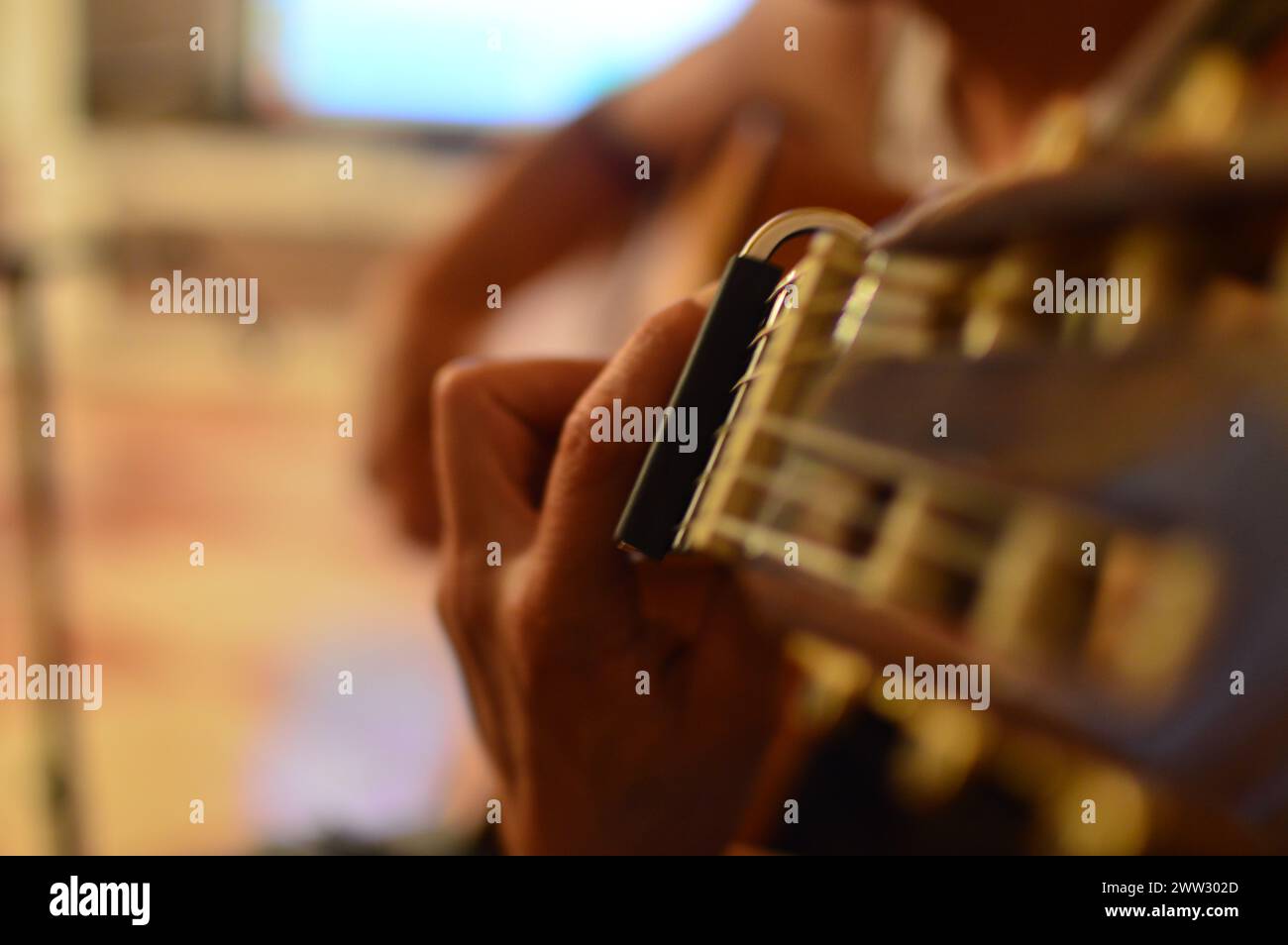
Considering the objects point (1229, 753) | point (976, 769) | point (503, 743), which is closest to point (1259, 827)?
point (1229, 753)

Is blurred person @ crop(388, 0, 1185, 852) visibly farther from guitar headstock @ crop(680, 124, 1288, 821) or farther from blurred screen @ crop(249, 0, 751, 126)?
blurred screen @ crop(249, 0, 751, 126)

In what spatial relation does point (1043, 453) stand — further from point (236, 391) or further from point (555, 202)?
point (236, 391)

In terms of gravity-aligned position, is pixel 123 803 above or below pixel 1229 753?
below

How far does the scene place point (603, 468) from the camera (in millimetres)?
202

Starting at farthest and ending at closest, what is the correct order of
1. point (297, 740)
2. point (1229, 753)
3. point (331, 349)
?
point (331, 349), point (297, 740), point (1229, 753)

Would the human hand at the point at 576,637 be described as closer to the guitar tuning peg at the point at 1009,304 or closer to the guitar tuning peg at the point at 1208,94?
the guitar tuning peg at the point at 1009,304

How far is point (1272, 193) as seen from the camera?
14cm

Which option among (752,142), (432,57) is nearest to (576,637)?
(752,142)

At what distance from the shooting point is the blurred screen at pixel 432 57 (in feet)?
4.42

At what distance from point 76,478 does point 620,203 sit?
3.77 feet

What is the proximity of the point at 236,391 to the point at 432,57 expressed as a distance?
2.53ft

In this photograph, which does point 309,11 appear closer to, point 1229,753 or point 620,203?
point 620,203

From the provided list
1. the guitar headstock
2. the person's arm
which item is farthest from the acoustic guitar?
the person's arm

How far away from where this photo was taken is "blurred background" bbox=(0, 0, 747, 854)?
2.43ft
